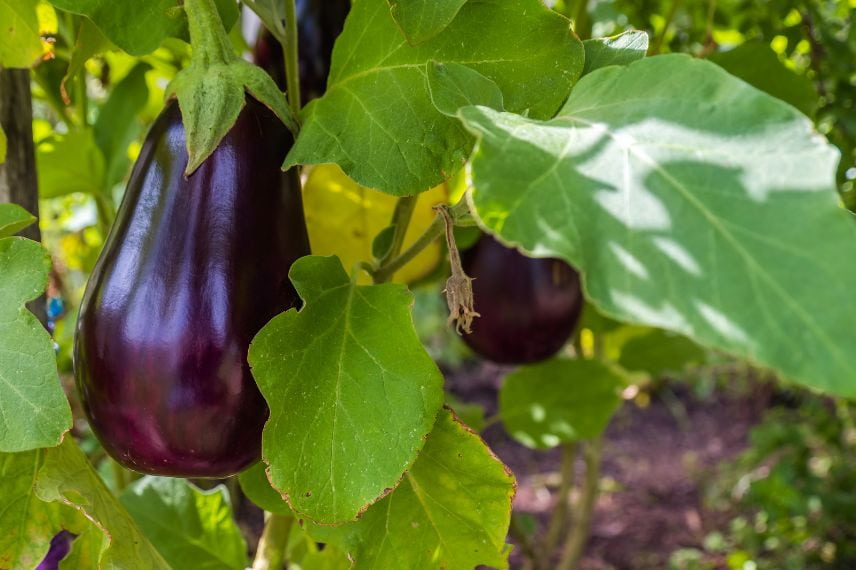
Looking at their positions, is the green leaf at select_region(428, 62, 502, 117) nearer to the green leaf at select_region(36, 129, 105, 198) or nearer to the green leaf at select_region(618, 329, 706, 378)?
the green leaf at select_region(36, 129, 105, 198)

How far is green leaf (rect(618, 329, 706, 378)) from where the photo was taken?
2.84 feet

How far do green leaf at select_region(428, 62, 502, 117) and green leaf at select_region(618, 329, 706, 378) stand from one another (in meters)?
0.58

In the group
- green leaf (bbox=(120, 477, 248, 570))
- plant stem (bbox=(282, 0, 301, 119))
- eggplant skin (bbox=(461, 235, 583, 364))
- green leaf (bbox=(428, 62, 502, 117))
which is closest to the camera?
green leaf (bbox=(428, 62, 502, 117))

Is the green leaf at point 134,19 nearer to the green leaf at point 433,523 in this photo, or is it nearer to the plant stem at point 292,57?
the plant stem at point 292,57

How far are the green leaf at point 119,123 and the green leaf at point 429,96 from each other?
1.06ft

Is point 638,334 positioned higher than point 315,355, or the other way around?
point 315,355

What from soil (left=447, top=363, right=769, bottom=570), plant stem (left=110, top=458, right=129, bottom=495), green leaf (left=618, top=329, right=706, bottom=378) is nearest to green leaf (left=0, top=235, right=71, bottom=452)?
plant stem (left=110, top=458, right=129, bottom=495)

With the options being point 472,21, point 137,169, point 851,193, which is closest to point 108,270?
point 137,169

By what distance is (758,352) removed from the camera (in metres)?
0.21

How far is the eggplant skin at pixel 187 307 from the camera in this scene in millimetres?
347

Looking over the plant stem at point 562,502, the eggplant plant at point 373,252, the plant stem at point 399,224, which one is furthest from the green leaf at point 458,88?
the plant stem at point 562,502

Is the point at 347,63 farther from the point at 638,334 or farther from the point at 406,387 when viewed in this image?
the point at 638,334

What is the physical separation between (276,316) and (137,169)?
0.33 ft

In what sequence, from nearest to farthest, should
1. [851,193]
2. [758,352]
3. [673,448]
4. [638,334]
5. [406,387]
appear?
[758,352] → [406,387] → [851,193] → [638,334] → [673,448]
